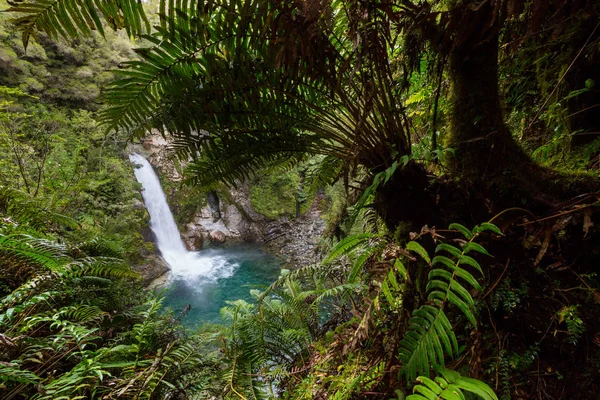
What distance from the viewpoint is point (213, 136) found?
1.30 metres

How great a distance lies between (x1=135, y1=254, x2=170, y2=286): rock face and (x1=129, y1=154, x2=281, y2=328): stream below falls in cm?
30

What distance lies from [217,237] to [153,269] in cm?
320

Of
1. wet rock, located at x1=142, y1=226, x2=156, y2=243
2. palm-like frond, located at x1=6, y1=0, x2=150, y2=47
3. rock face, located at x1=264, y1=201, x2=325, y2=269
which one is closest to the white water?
wet rock, located at x1=142, y1=226, x2=156, y2=243

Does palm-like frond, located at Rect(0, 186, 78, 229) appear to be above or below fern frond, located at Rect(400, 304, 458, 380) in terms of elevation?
above

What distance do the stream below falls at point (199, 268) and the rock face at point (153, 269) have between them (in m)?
0.30

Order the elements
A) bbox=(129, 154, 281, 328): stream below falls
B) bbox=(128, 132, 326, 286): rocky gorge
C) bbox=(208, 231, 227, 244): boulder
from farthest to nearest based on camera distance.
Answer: bbox=(208, 231, 227, 244): boulder, bbox=(128, 132, 326, 286): rocky gorge, bbox=(129, 154, 281, 328): stream below falls

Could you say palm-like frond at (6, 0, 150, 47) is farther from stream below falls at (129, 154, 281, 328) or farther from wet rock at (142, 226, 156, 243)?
wet rock at (142, 226, 156, 243)

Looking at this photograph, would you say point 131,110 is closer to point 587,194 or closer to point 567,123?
point 587,194

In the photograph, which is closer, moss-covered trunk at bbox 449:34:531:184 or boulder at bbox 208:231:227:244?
moss-covered trunk at bbox 449:34:531:184

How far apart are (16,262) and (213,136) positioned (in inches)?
76.2

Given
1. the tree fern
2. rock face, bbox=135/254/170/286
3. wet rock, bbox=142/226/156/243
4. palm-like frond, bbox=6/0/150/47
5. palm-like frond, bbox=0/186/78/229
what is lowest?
rock face, bbox=135/254/170/286

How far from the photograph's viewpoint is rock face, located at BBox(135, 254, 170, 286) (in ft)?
22.5

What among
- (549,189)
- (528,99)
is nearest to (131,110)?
(549,189)

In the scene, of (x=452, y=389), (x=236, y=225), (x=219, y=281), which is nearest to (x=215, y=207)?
(x=236, y=225)
